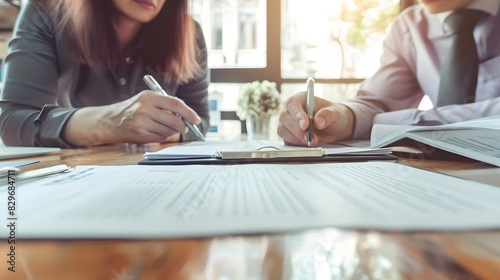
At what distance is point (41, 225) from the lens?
0.50ft

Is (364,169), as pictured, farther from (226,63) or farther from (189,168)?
(226,63)

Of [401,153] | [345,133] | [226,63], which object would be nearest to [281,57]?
[226,63]

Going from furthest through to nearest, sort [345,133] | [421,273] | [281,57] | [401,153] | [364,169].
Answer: [281,57], [345,133], [401,153], [364,169], [421,273]

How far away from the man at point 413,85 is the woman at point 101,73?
225 mm

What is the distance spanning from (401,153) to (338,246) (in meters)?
0.35

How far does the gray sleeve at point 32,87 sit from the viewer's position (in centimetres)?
66

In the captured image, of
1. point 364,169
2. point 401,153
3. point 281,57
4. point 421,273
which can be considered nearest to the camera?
point 421,273

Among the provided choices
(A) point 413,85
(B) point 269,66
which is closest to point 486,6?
(A) point 413,85

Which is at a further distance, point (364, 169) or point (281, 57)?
point (281, 57)

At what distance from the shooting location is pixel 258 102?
1593mm

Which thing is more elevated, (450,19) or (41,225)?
(450,19)

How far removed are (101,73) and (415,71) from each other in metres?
0.93

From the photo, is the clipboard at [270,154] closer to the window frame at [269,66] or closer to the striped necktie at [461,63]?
the striped necktie at [461,63]

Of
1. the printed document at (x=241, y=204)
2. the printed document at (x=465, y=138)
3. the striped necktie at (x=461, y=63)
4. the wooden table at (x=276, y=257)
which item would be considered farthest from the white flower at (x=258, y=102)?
the wooden table at (x=276, y=257)
